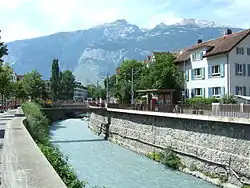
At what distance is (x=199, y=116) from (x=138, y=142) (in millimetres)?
14114

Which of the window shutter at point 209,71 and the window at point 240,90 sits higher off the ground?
the window shutter at point 209,71

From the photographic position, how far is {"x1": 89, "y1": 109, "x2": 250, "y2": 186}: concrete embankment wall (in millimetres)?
21219

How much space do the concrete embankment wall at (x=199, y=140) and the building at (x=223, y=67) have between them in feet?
38.3

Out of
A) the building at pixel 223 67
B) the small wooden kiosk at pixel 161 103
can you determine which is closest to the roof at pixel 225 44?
the building at pixel 223 67

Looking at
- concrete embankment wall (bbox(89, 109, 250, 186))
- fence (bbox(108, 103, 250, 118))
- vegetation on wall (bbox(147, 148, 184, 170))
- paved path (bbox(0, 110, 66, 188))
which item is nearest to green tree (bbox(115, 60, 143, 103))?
concrete embankment wall (bbox(89, 109, 250, 186))

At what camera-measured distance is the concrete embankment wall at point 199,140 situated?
2122 cm

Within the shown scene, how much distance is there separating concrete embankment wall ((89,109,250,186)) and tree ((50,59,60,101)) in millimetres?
115798

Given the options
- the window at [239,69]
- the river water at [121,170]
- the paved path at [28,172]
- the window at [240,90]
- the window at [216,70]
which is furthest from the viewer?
the window at [216,70]

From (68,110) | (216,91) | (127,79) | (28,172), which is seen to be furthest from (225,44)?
(127,79)

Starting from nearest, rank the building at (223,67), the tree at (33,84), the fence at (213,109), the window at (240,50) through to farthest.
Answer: the fence at (213,109) → the building at (223,67) → the window at (240,50) → the tree at (33,84)

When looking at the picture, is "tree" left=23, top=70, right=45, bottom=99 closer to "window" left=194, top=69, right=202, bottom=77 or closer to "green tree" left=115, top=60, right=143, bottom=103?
"green tree" left=115, top=60, right=143, bottom=103

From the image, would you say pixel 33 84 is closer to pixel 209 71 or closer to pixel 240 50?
pixel 209 71

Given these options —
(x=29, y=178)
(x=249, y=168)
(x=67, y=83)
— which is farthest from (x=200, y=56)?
(x=67, y=83)

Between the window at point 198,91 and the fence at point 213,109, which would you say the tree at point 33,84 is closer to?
the window at point 198,91
